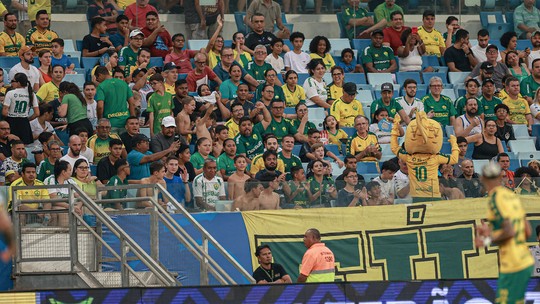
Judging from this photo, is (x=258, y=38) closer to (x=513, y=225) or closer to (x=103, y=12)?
(x=103, y=12)

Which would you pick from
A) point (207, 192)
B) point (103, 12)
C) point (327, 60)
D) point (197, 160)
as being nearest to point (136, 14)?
point (103, 12)

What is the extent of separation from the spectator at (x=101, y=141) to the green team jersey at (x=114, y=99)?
77 centimetres

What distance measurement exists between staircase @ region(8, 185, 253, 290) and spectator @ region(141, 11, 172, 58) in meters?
5.63

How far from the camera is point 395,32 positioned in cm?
2358

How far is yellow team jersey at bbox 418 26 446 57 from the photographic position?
2378cm

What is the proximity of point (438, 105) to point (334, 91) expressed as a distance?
1.74 meters

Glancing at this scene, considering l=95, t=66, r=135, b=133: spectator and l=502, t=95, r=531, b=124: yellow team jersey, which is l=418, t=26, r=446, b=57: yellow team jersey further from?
l=95, t=66, r=135, b=133: spectator

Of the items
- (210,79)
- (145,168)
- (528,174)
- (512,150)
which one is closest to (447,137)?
(512,150)

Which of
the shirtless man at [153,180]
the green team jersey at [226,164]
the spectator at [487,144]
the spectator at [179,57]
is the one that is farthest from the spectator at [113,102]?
the spectator at [487,144]

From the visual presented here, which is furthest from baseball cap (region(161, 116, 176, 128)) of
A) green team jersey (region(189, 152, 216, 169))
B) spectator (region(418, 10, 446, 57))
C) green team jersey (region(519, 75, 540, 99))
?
green team jersey (region(519, 75, 540, 99))

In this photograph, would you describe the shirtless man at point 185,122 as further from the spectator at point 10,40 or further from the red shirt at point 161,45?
the spectator at point 10,40

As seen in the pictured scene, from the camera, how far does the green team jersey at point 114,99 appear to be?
1955 centimetres

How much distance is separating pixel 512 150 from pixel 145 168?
627 centimetres

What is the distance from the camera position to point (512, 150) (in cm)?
2102
